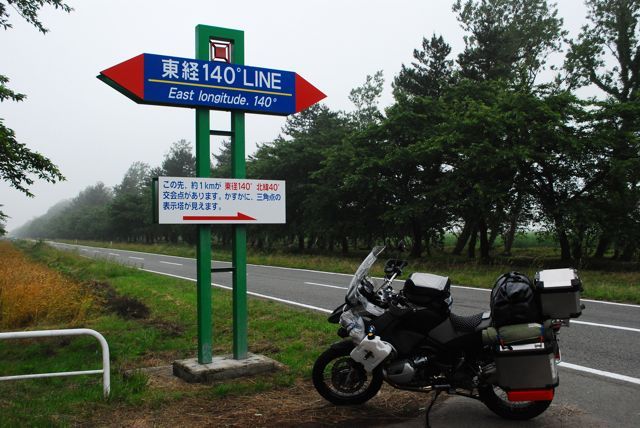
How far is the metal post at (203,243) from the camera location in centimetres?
614

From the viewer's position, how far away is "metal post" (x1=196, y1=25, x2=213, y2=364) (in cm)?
A: 614

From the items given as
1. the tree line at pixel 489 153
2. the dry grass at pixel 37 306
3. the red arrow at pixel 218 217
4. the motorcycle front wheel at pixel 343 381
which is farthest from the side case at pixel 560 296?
the tree line at pixel 489 153

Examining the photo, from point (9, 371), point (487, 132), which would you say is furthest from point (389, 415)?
point (487, 132)

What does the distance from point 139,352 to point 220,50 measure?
4.30 metres

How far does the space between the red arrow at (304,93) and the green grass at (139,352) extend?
326cm

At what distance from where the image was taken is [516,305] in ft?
14.4

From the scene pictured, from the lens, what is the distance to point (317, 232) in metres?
33.1

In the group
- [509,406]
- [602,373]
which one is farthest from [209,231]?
[602,373]

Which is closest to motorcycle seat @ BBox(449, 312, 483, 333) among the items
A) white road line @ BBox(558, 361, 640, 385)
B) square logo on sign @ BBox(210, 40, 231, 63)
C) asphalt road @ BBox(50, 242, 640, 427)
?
asphalt road @ BBox(50, 242, 640, 427)

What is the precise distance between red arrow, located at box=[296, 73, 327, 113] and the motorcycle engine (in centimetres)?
348

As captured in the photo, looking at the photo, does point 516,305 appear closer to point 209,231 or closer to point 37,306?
point 209,231

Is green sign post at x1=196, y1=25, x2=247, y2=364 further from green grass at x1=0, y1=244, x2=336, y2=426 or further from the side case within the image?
the side case

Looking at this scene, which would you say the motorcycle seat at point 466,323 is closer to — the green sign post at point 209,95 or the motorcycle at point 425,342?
the motorcycle at point 425,342

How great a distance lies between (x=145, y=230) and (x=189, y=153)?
46.8 ft
